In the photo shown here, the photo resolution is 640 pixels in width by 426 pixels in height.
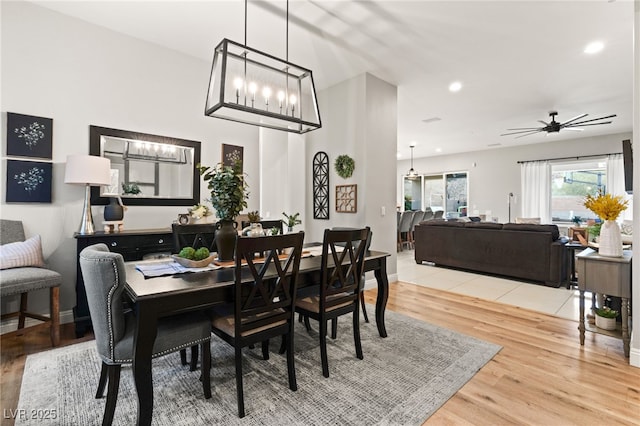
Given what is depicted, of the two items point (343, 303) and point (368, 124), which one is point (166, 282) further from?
point (368, 124)

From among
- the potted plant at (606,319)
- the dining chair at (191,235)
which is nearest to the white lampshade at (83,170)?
the dining chair at (191,235)

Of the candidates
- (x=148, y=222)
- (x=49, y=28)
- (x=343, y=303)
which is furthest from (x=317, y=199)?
(x=49, y=28)

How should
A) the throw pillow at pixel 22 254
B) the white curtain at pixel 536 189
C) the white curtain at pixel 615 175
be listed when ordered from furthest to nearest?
the white curtain at pixel 536 189
the white curtain at pixel 615 175
the throw pillow at pixel 22 254

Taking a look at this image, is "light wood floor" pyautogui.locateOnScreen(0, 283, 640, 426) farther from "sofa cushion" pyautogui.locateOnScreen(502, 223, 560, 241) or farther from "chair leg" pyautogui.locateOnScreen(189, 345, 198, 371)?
"sofa cushion" pyautogui.locateOnScreen(502, 223, 560, 241)

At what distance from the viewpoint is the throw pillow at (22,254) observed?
2.49m

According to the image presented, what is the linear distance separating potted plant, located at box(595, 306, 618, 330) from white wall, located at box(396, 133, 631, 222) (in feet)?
19.5

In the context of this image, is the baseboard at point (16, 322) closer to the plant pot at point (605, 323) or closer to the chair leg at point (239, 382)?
the chair leg at point (239, 382)

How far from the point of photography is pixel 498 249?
4.82 m

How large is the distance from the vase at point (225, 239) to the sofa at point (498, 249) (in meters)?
4.31

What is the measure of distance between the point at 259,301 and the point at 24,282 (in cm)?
198

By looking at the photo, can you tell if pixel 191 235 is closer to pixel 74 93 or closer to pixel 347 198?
pixel 74 93

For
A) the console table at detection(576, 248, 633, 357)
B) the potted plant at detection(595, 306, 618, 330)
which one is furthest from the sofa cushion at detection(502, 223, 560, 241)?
the potted plant at detection(595, 306, 618, 330)

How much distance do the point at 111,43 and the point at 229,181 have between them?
252 cm

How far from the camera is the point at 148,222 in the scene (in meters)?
3.52
